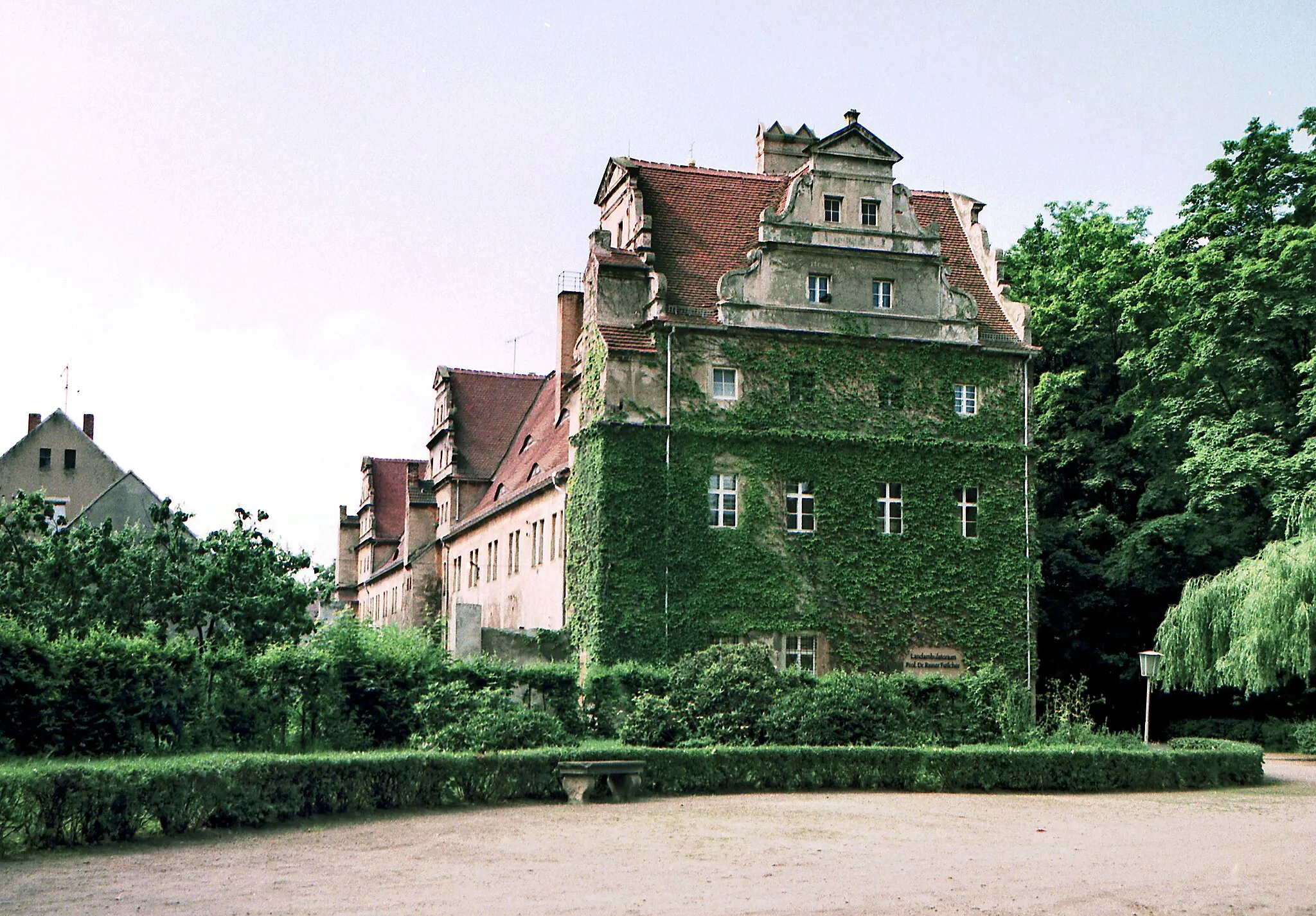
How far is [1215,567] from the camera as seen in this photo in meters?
40.0

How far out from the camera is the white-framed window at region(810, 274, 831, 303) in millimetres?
36969

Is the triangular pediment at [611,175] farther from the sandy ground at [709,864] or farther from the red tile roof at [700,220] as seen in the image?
the sandy ground at [709,864]

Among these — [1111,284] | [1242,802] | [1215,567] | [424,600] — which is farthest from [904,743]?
[424,600]

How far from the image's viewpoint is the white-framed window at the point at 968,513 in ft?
122

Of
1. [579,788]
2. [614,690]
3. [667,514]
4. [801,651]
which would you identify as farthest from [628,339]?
[579,788]

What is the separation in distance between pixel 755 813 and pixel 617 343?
1706 centimetres

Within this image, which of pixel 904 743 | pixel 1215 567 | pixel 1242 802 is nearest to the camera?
pixel 1242 802

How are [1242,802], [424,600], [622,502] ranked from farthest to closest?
[424,600], [622,502], [1242,802]

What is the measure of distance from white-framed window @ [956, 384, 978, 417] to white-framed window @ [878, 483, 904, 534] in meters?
2.69

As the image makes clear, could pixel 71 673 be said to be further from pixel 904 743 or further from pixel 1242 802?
pixel 1242 802

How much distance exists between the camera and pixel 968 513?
1473 inches

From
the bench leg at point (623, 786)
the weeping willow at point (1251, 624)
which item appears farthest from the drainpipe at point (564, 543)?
the bench leg at point (623, 786)

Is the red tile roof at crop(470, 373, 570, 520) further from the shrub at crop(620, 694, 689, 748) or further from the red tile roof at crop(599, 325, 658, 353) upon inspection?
the shrub at crop(620, 694, 689, 748)

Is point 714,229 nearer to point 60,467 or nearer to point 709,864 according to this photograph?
point 709,864
